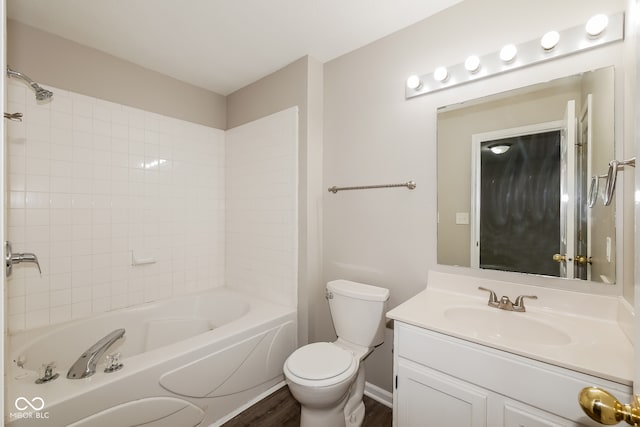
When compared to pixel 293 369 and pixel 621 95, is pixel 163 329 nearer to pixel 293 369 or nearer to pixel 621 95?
pixel 293 369

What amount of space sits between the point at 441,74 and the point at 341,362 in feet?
5.76

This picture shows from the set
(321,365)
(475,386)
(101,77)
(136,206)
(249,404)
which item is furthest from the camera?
(136,206)

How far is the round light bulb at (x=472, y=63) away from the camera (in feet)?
5.09

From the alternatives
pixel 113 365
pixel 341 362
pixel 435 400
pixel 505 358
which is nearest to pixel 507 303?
pixel 505 358

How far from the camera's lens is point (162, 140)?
2465 millimetres

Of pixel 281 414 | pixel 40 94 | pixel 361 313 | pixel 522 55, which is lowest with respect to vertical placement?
pixel 281 414

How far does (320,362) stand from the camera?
1577 millimetres

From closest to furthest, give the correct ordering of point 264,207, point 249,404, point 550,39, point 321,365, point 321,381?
point 550,39 < point 321,381 < point 321,365 < point 249,404 < point 264,207

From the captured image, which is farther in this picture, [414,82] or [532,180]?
[414,82]

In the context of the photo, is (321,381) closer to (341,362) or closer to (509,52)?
(341,362)

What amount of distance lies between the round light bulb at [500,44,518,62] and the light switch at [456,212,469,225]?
0.82m

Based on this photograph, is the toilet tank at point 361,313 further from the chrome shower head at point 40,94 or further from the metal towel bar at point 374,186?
the chrome shower head at point 40,94

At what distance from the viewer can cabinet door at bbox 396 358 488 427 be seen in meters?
1.12

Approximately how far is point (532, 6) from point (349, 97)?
112cm
